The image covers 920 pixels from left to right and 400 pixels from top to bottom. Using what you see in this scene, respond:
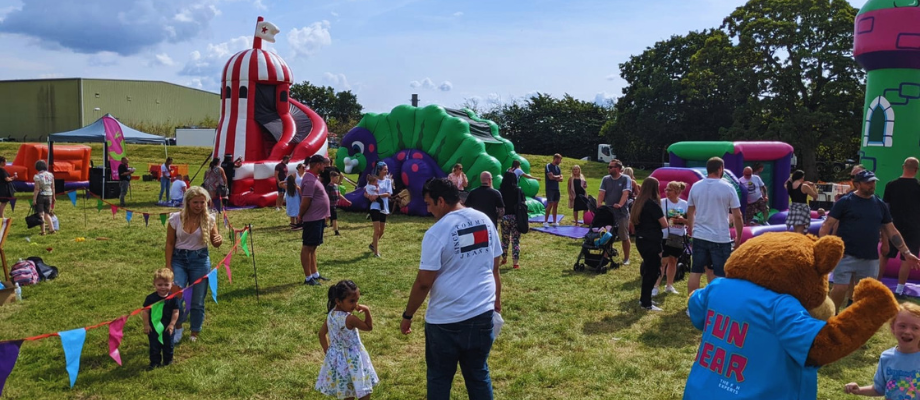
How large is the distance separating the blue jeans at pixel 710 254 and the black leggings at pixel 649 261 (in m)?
0.46

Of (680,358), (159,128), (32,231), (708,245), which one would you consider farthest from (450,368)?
(159,128)

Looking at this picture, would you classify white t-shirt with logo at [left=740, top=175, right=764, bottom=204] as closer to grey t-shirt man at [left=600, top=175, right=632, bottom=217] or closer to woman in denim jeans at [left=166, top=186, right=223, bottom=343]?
grey t-shirt man at [left=600, top=175, right=632, bottom=217]

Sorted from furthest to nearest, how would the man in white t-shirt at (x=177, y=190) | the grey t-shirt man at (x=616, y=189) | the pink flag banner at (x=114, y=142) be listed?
the pink flag banner at (x=114, y=142) → the man in white t-shirt at (x=177, y=190) → the grey t-shirt man at (x=616, y=189)

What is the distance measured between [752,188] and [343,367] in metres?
9.73

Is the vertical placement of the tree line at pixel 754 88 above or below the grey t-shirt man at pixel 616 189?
above

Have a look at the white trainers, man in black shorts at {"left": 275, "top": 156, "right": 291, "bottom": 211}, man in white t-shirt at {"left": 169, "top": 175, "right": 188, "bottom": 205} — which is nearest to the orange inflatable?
man in white t-shirt at {"left": 169, "top": 175, "right": 188, "bottom": 205}

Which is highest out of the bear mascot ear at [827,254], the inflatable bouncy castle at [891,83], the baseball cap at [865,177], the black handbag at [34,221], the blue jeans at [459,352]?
the inflatable bouncy castle at [891,83]

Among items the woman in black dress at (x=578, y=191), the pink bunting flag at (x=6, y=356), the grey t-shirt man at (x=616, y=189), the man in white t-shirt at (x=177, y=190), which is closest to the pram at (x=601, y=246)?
the grey t-shirt man at (x=616, y=189)

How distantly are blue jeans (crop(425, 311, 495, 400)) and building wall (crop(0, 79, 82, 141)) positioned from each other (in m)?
61.7

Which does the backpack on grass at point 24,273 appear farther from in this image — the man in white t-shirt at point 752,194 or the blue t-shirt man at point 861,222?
the man in white t-shirt at point 752,194

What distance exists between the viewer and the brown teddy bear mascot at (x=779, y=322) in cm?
250

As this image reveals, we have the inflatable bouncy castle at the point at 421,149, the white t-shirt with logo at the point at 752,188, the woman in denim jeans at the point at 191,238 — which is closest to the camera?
the woman in denim jeans at the point at 191,238

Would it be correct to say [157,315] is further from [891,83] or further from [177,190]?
[891,83]

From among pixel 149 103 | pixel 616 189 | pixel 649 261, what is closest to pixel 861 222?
pixel 649 261
